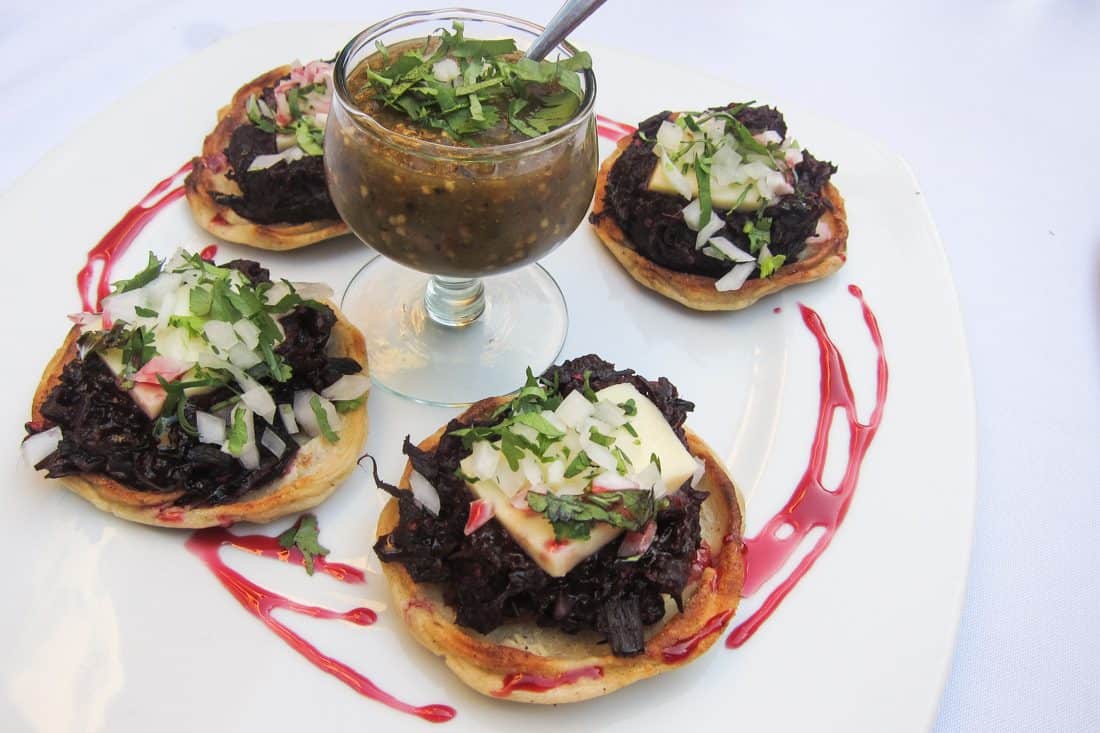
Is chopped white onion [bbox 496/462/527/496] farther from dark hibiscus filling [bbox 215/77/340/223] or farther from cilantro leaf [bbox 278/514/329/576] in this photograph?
dark hibiscus filling [bbox 215/77/340/223]

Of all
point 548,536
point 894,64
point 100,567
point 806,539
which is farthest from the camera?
point 894,64

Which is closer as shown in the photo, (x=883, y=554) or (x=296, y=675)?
(x=296, y=675)

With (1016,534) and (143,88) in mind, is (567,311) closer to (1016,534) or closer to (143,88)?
(1016,534)

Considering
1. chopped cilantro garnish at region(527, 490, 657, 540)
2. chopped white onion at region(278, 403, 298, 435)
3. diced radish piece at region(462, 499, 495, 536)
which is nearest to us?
chopped cilantro garnish at region(527, 490, 657, 540)

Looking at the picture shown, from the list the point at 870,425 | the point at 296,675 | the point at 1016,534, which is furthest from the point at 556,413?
the point at 1016,534

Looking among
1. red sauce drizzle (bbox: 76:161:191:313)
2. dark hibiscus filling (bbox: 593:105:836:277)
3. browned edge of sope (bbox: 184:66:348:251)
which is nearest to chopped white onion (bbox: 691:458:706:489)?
dark hibiscus filling (bbox: 593:105:836:277)

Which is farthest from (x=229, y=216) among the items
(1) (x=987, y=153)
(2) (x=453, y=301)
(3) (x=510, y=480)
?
(1) (x=987, y=153)
